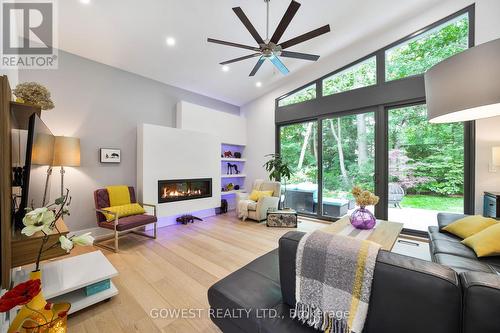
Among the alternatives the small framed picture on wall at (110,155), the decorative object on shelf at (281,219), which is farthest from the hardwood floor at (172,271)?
the small framed picture on wall at (110,155)

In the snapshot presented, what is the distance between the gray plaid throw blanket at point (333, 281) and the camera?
3.00 ft

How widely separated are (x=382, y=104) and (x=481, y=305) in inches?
156

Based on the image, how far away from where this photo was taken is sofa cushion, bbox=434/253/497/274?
1614 millimetres

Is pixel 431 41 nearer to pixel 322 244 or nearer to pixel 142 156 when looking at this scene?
pixel 322 244

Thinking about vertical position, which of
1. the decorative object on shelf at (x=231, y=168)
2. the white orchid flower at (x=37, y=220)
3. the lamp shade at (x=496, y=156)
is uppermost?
the lamp shade at (x=496, y=156)

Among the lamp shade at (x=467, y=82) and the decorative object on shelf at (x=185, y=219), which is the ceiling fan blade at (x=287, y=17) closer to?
the lamp shade at (x=467, y=82)

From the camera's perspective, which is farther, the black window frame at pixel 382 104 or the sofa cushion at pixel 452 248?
the black window frame at pixel 382 104

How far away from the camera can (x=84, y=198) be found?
3.63 m

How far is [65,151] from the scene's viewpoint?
121 inches

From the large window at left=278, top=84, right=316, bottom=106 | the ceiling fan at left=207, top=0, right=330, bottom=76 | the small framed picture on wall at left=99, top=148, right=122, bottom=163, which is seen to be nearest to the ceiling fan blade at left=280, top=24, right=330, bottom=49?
the ceiling fan at left=207, top=0, right=330, bottom=76

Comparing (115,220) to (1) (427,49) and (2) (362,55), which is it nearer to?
(2) (362,55)

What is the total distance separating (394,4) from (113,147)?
544 centimetres

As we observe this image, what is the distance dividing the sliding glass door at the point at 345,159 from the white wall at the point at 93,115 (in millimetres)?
4010

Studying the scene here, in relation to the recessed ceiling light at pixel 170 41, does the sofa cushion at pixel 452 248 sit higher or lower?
lower
